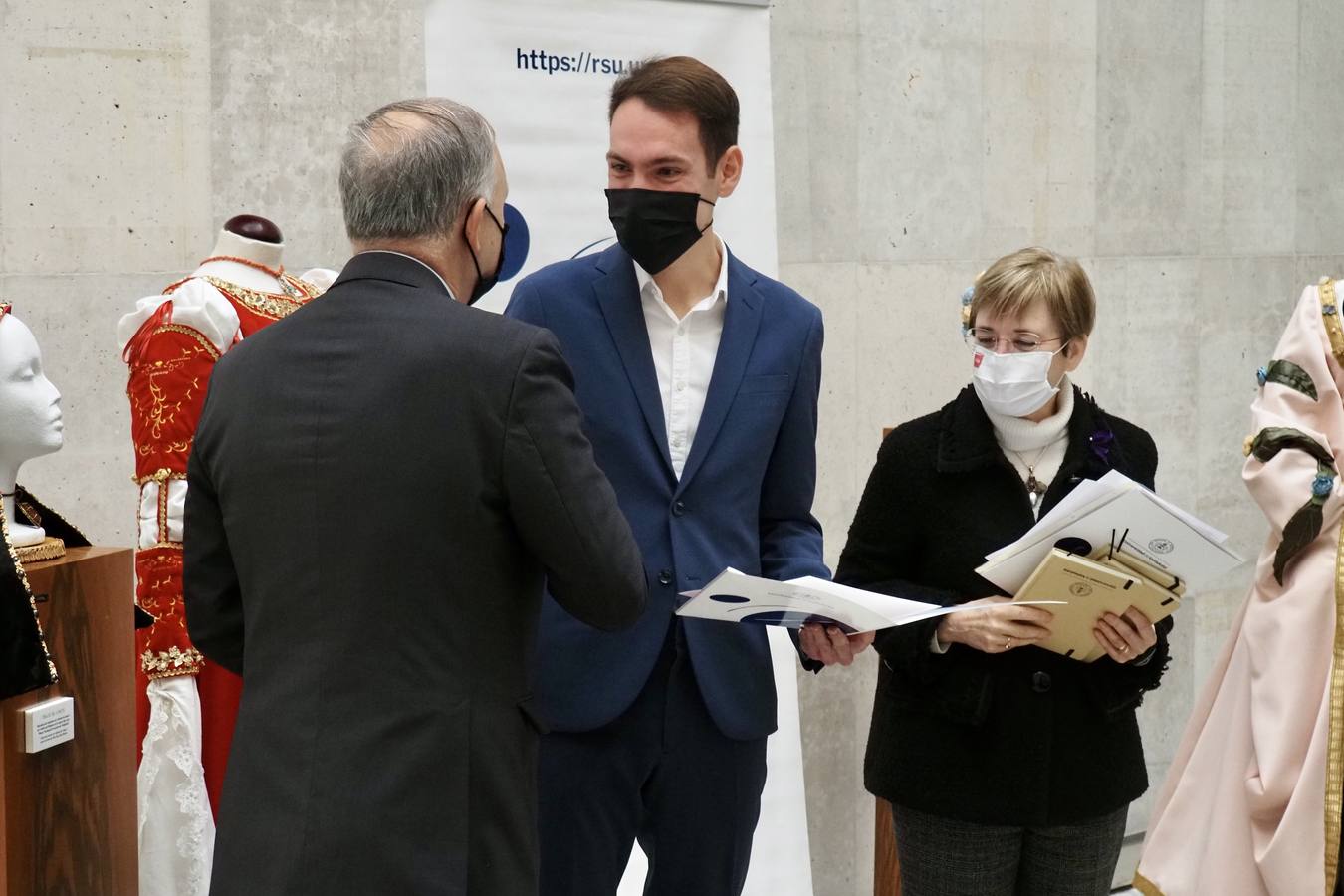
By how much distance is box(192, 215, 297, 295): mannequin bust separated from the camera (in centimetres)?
288

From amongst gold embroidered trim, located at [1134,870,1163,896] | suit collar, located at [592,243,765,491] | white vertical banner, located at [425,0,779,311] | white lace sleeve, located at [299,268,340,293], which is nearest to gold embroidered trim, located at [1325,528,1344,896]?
gold embroidered trim, located at [1134,870,1163,896]

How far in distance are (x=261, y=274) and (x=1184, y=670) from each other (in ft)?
11.9

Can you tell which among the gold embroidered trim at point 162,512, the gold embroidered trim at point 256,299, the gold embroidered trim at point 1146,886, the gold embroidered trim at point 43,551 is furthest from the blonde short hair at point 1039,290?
the gold embroidered trim at point 43,551

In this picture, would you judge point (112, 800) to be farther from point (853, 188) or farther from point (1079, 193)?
point (1079, 193)

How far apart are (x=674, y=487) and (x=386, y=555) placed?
0.66 m

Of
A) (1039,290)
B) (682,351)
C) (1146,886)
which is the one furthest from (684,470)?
(1146,886)

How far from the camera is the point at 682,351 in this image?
7.50ft

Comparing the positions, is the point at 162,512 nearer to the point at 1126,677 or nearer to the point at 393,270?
the point at 393,270

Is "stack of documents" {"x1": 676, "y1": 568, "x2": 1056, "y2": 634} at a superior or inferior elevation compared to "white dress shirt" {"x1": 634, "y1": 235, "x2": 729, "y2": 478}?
inferior

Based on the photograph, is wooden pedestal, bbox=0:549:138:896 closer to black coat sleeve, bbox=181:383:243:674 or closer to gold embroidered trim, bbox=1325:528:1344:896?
black coat sleeve, bbox=181:383:243:674

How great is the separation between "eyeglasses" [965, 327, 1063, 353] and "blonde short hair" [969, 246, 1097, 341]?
0.03 meters

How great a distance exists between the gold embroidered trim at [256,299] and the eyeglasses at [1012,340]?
1.24 metres

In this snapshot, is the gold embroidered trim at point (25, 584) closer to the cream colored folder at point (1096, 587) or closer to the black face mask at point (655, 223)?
the black face mask at point (655, 223)

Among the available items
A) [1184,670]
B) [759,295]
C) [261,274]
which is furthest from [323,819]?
[1184,670]
